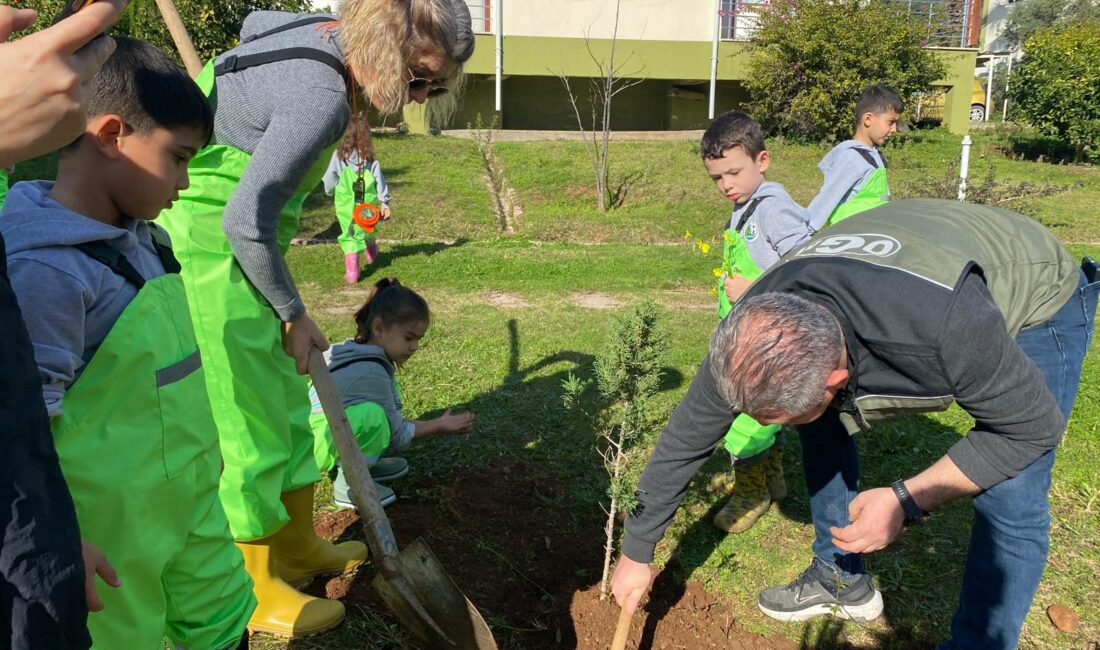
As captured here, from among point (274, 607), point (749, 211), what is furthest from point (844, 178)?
point (274, 607)

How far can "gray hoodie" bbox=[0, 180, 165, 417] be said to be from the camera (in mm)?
1415

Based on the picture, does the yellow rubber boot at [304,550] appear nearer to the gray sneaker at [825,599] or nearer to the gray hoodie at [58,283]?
the gray hoodie at [58,283]

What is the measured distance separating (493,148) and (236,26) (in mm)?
6083

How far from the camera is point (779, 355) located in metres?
1.70

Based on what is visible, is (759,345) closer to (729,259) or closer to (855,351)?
(855,351)

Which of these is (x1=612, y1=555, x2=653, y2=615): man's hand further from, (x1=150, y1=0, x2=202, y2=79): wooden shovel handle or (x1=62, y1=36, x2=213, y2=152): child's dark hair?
(x1=150, y1=0, x2=202, y2=79): wooden shovel handle

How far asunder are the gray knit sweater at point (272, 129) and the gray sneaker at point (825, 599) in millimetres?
2093

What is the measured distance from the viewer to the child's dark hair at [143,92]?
5.31 feet

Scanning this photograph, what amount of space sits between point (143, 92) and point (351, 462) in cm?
133

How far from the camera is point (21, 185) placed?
1.60 m

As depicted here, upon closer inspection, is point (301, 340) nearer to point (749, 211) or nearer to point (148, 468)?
point (148, 468)

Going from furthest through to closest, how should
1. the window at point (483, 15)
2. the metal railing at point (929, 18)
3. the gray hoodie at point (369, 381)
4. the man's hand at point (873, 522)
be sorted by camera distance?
1. the metal railing at point (929, 18)
2. the window at point (483, 15)
3. the gray hoodie at point (369, 381)
4. the man's hand at point (873, 522)

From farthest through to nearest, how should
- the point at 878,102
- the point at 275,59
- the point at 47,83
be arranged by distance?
the point at 878,102 < the point at 275,59 < the point at 47,83

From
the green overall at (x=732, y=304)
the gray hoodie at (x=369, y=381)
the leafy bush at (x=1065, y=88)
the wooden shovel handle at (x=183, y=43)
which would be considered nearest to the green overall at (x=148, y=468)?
the wooden shovel handle at (x=183, y=43)
